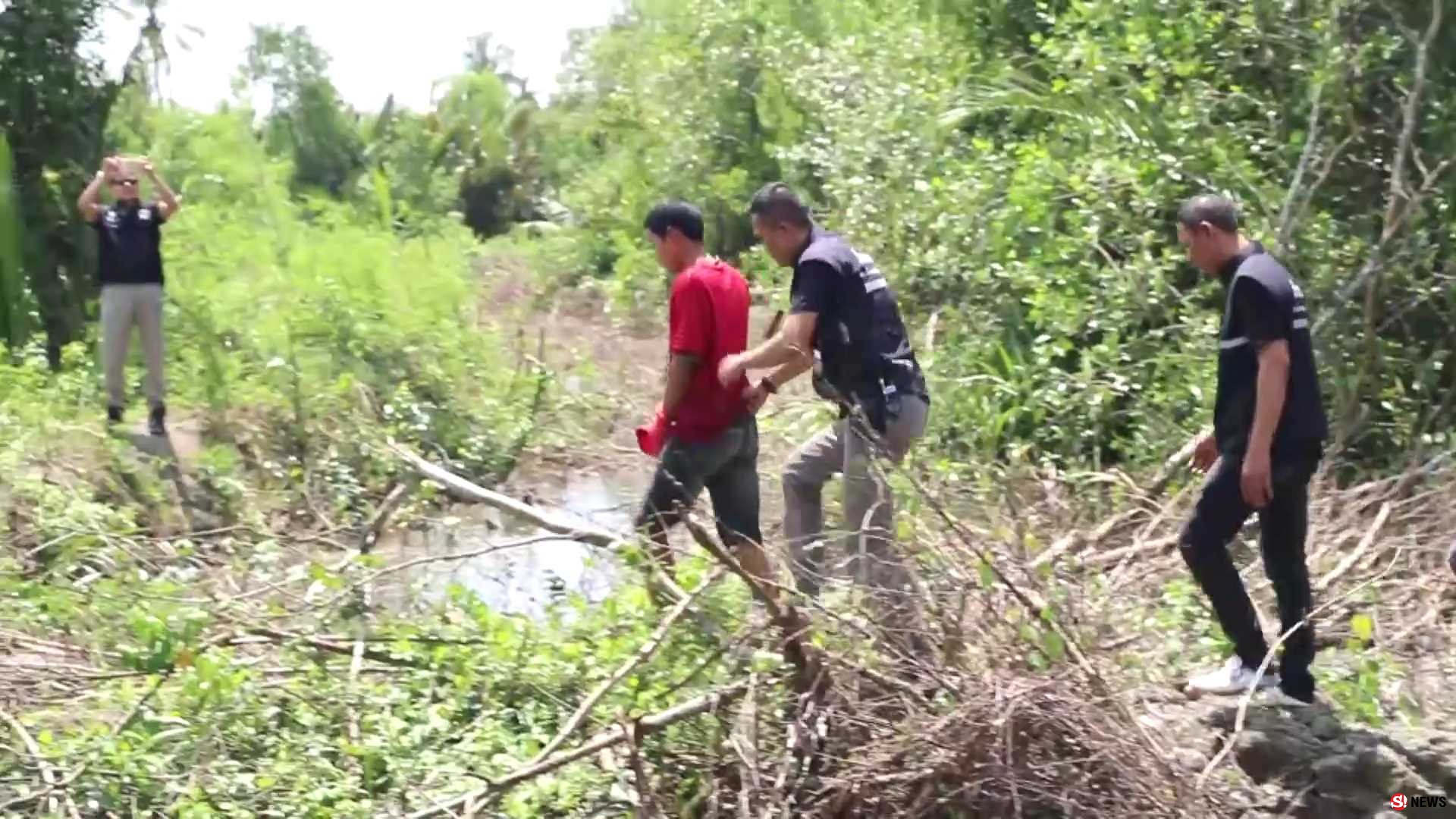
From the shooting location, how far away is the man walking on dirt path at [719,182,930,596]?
5.02 m

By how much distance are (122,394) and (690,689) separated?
18.3 ft

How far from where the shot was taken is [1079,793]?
4.09 metres

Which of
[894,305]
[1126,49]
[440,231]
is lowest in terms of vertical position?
[440,231]

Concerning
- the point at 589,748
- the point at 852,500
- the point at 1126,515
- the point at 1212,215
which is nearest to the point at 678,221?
the point at 852,500

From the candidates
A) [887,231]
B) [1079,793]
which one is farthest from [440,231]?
[1079,793]

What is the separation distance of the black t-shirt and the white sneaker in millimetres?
6247

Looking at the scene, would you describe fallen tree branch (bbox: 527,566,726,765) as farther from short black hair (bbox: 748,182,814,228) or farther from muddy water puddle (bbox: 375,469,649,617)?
short black hair (bbox: 748,182,814,228)

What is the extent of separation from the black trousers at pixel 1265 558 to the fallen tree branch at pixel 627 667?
1.41 metres

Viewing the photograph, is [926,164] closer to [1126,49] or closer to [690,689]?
[1126,49]

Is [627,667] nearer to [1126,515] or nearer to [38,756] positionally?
[38,756]

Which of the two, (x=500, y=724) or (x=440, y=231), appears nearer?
(x=500, y=724)

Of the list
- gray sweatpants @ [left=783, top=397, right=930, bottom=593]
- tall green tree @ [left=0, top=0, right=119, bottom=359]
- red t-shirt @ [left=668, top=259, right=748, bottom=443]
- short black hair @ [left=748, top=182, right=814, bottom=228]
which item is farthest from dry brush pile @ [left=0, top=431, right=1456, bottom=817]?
tall green tree @ [left=0, top=0, right=119, bottom=359]

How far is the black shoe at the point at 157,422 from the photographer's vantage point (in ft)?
29.5

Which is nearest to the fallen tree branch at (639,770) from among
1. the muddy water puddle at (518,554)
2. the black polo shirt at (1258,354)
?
the muddy water puddle at (518,554)
